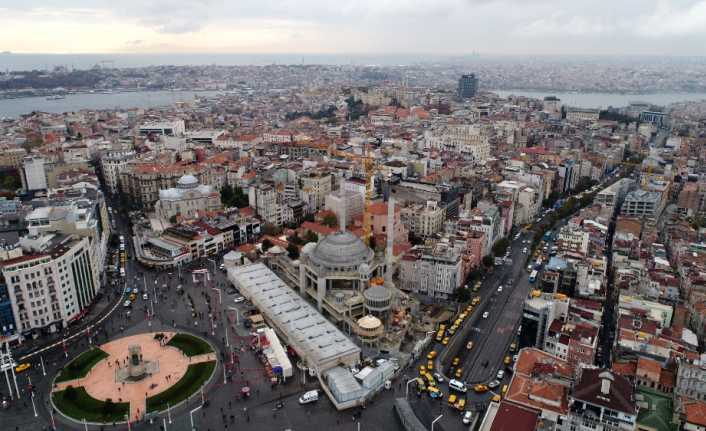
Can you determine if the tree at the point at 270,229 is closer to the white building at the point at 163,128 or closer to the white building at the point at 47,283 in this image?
the white building at the point at 47,283

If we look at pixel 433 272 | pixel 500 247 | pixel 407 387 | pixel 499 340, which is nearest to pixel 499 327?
pixel 499 340

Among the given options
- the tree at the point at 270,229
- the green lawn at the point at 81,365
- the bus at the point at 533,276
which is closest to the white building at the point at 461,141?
the bus at the point at 533,276

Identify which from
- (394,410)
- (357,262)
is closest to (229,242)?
(357,262)

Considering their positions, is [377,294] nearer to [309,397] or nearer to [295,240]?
[309,397]

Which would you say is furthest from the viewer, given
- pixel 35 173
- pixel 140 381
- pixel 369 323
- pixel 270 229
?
pixel 35 173

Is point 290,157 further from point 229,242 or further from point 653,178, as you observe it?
point 653,178

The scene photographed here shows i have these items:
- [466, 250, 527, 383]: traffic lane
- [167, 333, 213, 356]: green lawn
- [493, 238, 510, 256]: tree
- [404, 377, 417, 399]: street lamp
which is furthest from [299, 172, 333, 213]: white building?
[404, 377, 417, 399]: street lamp

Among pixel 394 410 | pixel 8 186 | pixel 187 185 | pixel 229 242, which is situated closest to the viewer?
pixel 394 410
